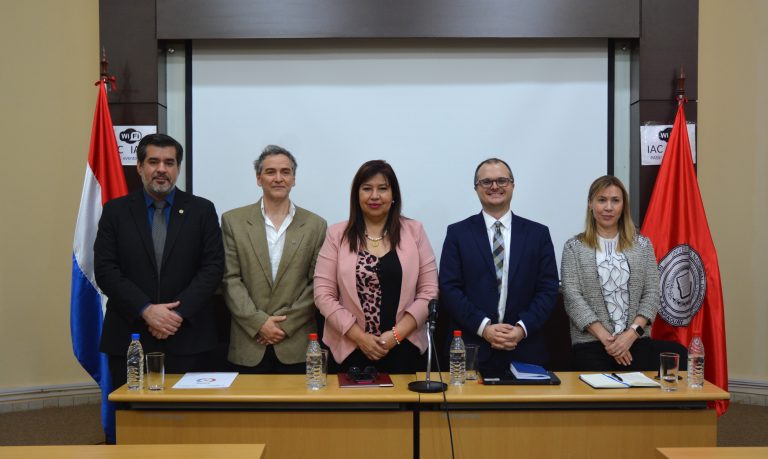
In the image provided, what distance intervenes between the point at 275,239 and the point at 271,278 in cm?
19

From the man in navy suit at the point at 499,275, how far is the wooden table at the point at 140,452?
53.6 inches

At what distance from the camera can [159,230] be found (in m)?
3.09

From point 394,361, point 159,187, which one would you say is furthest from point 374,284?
point 159,187

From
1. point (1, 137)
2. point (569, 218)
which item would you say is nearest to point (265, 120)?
point (1, 137)

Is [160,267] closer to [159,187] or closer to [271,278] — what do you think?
[159,187]

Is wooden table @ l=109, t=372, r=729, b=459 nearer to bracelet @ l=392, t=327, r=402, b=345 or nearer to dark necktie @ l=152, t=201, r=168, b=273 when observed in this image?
bracelet @ l=392, t=327, r=402, b=345

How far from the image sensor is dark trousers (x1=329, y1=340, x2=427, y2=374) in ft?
9.96

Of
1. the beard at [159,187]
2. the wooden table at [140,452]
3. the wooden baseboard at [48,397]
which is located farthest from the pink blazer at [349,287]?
the wooden baseboard at [48,397]

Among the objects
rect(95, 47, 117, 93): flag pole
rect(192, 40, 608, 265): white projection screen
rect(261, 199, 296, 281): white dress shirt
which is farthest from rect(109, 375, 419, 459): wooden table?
rect(95, 47, 117, 93): flag pole

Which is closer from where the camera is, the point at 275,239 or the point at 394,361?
the point at 394,361

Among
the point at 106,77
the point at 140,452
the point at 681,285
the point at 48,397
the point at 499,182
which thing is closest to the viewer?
the point at 140,452

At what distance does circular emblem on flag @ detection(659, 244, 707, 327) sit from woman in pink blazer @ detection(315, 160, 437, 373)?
60.2 inches

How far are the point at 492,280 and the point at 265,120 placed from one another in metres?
1.92

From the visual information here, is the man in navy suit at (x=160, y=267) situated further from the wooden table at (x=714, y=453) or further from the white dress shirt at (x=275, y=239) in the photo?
the wooden table at (x=714, y=453)
